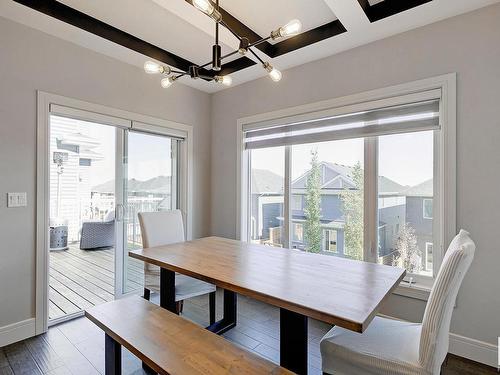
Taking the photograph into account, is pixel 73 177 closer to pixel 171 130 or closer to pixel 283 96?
pixel 171 130

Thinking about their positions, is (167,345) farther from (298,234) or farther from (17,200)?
(298,234)

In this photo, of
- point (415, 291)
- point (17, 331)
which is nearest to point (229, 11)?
point (415, 291)

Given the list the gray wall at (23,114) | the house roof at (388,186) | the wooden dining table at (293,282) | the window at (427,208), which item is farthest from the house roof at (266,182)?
the gray wall at (23,114)

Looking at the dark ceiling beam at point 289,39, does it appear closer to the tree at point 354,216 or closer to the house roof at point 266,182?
the tree at point 354,216

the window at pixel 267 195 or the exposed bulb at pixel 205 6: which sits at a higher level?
the exposed bulb at pixel 205 6

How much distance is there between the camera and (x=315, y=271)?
1.67 metres

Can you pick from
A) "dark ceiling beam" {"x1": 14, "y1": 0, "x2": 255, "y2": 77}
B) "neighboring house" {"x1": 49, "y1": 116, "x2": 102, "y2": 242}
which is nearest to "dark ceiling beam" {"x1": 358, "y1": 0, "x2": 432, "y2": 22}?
"dark ceiling beam" {"x1": 14, "y1": 0, "x2": 255, "y2": 77}

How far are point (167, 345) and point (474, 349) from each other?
7.24ft

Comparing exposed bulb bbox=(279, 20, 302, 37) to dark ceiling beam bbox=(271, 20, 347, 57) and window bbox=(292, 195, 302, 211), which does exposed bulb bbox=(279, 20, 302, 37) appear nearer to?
dark ceiling beam bbox=(271, 20, 347, 57)

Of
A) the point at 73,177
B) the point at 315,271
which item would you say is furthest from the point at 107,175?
the point at 315,271

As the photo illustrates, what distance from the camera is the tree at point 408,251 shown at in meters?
2.40

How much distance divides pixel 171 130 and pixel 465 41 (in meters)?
2.96

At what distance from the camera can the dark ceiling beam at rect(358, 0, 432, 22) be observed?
81.8 inches

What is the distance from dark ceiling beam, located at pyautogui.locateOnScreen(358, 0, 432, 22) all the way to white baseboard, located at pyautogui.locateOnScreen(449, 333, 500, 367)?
252 centimetres
